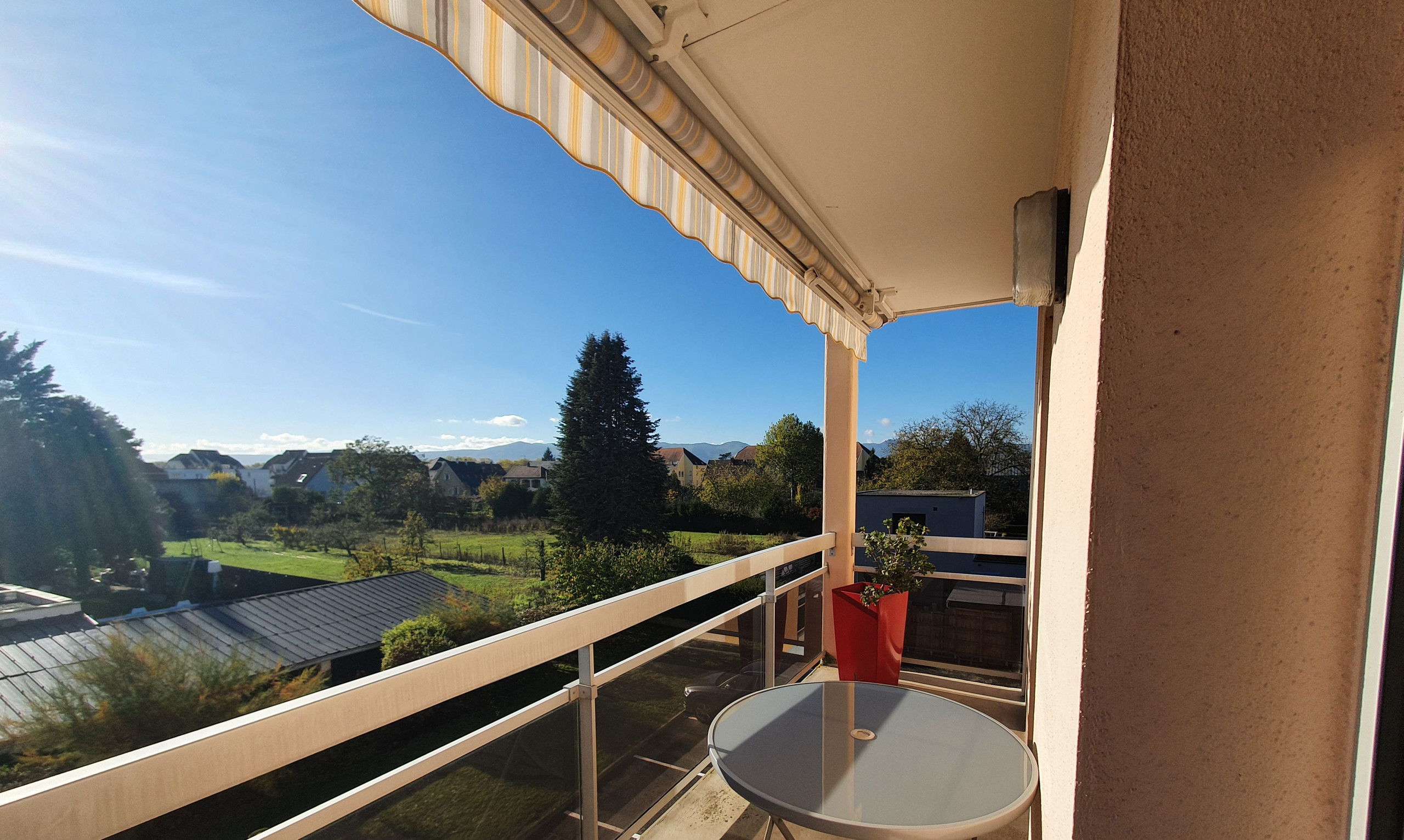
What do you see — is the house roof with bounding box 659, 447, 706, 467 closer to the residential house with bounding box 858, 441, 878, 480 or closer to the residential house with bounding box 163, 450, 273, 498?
the residential house with bounding box 858, 441, 878, 480

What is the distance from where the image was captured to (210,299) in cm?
1981

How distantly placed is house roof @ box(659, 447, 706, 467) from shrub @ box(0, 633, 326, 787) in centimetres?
1471

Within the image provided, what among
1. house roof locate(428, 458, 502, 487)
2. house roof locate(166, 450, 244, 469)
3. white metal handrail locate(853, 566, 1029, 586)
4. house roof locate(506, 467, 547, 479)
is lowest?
house roof locate(506, 467, 547, 479)

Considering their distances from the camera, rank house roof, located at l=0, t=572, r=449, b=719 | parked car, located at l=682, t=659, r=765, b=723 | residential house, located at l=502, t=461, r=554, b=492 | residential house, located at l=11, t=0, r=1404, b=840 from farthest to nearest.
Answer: residential house, located at l=502, t=461, r=554, b=492 → house roof, located at l=0, t=572, r=449, b=719 → parked car, located at l=682, t=659, r=765, b=723 → residential house, located at l=11, t=0, r=1404, b=840

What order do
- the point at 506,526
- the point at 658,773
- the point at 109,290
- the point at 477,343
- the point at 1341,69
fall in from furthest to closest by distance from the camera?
the point at 477,343, the point at 506,526, the point at 109,290, the point at 658,773, the point at 1341,69

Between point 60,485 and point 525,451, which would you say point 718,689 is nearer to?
point 60,485

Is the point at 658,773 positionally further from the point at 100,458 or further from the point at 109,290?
the point at 109,290

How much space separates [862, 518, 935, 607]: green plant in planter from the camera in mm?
3324

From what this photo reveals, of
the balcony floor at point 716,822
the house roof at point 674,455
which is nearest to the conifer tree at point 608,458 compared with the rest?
the house roof at point 674,455

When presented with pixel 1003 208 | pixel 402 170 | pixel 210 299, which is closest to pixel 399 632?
pixel 210 299

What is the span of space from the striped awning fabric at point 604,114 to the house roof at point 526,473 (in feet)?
70.7

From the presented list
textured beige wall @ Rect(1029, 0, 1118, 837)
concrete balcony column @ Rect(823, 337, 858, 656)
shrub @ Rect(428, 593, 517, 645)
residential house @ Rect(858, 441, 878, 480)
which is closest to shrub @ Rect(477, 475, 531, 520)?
shrub @ Rect(428, 593, 517, 645)

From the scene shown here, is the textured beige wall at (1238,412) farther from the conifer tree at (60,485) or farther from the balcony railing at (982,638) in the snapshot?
the conifer tree at (60,485)

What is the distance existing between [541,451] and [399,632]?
9.75 meters
